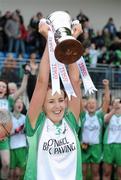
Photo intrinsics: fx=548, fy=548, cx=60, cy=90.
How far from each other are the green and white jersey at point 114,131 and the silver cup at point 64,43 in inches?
202

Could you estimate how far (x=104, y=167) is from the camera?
30.5ft

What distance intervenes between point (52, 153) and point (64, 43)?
0.84m

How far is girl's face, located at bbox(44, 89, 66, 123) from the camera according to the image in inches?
163

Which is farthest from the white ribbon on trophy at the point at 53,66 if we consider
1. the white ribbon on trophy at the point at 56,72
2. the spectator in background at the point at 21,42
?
the spectator in background at the point at 21,42

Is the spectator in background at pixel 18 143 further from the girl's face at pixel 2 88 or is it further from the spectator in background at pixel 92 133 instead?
the spectator in background at pixel 92 133

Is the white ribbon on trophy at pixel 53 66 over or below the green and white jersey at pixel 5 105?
over

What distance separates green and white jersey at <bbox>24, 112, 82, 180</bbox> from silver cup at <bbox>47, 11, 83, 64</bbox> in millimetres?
515

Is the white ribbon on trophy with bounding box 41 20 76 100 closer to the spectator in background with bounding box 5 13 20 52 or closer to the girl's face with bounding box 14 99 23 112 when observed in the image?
the girl's face with bounding box 14 99 23 112

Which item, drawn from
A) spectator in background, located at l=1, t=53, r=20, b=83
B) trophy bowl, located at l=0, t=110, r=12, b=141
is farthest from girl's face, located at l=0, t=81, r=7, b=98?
trophy bowl, located at l=0, t=110, r=12, b=141

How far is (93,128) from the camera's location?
9.23 m

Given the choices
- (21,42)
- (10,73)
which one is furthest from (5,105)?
(21,42)

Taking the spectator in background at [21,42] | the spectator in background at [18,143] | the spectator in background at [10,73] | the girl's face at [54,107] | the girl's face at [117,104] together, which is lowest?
the spectator in background at [18,143]

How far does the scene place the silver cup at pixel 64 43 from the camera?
384cm

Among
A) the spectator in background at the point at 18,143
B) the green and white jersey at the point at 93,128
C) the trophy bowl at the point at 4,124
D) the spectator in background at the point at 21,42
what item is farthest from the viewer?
the spectator in background at the point at 21,42
